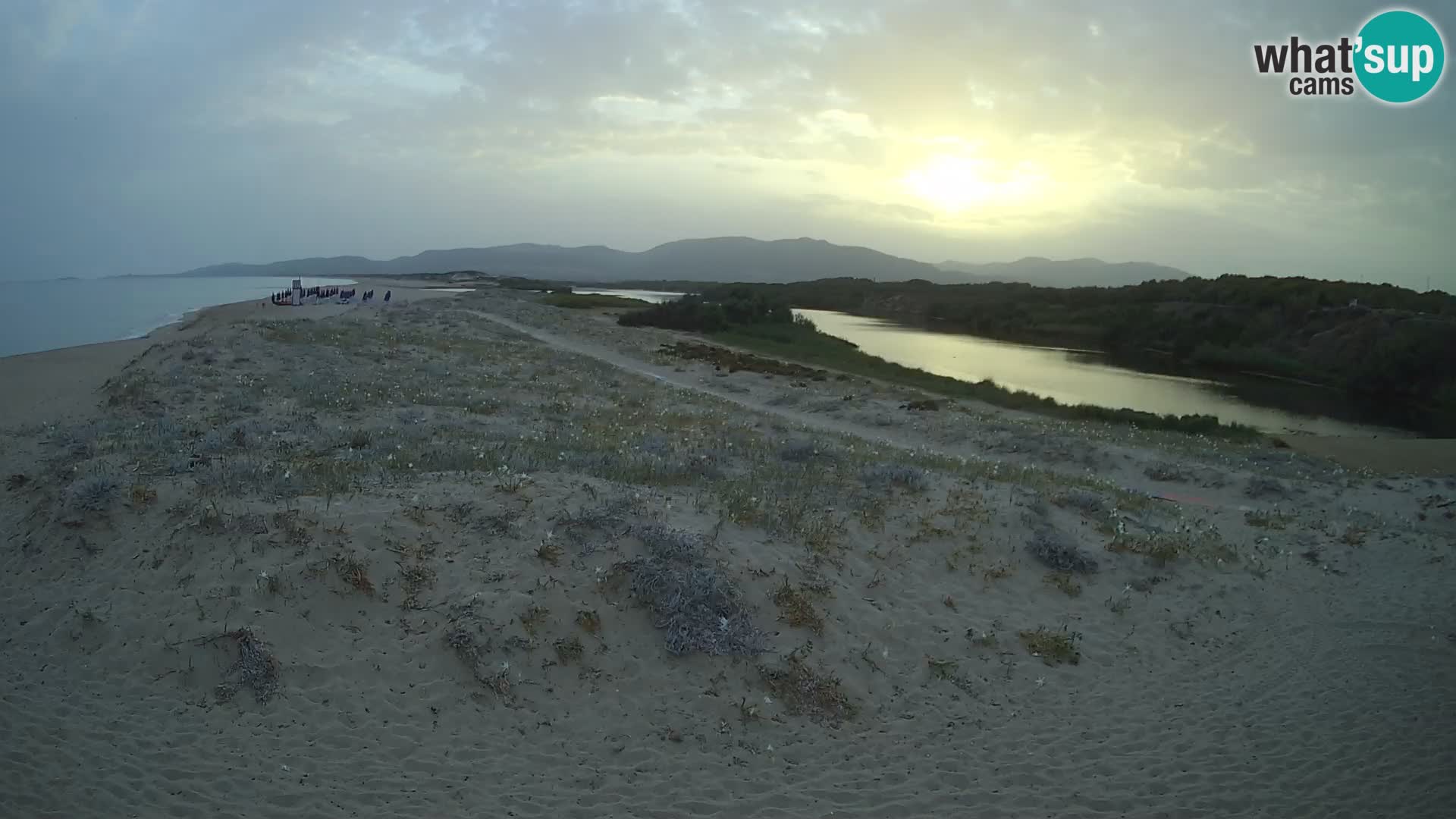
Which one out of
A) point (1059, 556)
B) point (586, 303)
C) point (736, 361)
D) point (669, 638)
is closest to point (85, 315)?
point (586, 303)

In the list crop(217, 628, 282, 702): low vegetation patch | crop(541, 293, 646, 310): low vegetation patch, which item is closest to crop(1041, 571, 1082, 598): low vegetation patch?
crop(217, 628, 282, 702): low vegetation patch

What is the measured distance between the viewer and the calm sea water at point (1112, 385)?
30859 mm

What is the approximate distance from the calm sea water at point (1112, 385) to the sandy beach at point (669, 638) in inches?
861

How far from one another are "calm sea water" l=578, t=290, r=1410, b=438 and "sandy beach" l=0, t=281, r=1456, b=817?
21.9m

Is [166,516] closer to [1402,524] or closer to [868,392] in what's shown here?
[1402,524]

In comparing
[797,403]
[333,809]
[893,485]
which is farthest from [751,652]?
[797,403]

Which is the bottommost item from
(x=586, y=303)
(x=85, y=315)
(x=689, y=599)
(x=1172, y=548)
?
(x=1172, y=548)

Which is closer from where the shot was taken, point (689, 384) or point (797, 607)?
point (797, 607)

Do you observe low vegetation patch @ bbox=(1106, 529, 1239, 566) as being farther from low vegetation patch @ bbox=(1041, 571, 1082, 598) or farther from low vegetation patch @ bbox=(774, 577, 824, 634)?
low vegetation patch @ bbox=(774, 577, 824, 634)

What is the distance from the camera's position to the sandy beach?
5.20m

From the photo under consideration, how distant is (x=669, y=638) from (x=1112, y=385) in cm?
3740

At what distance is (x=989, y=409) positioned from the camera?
2609 centimetres

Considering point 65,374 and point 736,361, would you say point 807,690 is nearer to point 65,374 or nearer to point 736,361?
point 65,374

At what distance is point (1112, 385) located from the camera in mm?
38375
